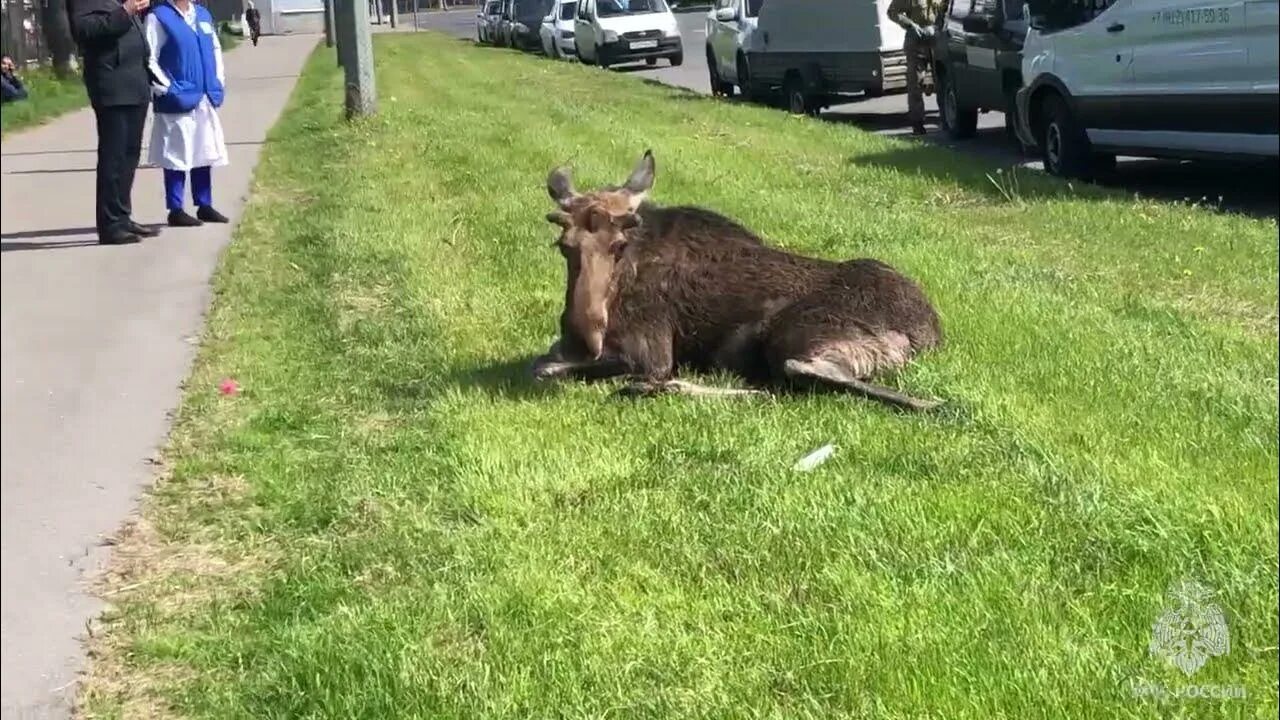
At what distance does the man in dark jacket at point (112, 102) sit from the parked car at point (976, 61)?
933 cm

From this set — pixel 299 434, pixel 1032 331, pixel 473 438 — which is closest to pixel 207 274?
pixel 299 434

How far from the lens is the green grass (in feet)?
5.74

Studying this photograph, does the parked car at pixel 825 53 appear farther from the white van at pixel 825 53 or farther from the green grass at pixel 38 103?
the green grass at pixel 38 103

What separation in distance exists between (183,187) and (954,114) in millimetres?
8462

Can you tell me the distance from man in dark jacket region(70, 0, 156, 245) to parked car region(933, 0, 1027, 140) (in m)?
9.33

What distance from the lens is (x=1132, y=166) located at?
4.45 metres

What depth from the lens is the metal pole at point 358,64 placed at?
1733 centimetres

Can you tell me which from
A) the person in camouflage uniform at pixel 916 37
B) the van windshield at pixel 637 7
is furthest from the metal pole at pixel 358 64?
the van windshield at pixel 637 7

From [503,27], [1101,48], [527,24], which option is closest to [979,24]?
[1101,48]

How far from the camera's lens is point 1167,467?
9.92ft

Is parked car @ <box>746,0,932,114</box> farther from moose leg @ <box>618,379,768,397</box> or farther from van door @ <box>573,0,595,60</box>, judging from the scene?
van door @ <box>573,0,595,60</box>

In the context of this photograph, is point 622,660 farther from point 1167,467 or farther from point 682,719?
point 1167,467

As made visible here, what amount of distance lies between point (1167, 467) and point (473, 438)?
295cm

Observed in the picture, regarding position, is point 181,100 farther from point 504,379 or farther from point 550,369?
point 550,369
